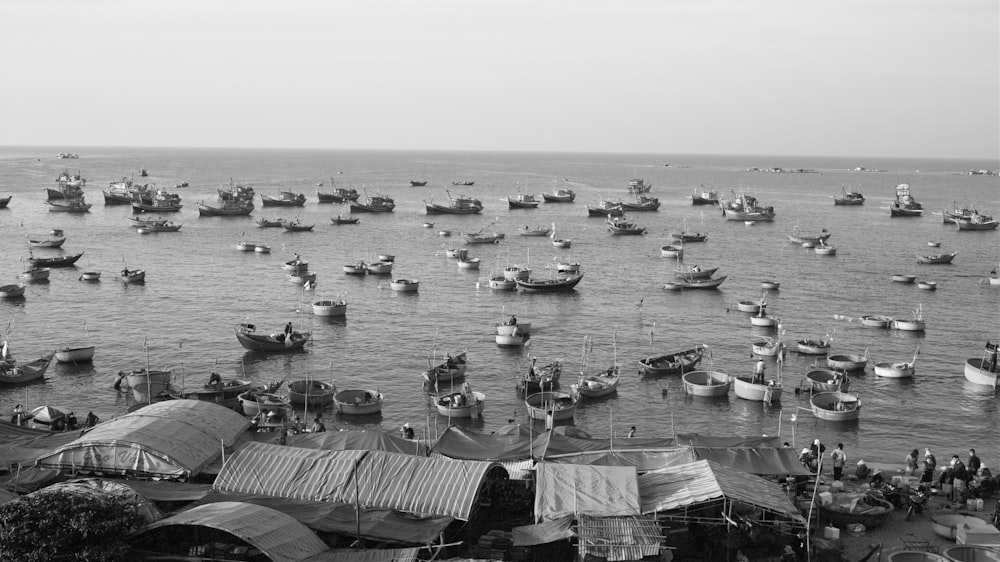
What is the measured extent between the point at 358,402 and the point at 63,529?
70.2 ft

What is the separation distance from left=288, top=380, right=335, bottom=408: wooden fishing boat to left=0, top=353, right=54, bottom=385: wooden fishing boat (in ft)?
46.8

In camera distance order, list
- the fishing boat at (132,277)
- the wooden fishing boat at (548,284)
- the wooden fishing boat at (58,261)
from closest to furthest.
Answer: the wooden fishing boat at (548,284) < the fishing boat at (132,277) < the wooden fishing boat at (58,261)

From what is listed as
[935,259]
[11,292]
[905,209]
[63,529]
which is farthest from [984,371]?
[905,209]

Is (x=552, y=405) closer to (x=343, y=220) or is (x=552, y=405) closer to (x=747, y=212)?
(x=343, y=220)

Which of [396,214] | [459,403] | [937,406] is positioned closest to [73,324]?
[459,403]

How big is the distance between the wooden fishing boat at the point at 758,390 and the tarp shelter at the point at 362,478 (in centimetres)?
2204

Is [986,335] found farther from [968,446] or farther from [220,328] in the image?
[220,328]

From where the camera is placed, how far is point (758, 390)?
1660 inches

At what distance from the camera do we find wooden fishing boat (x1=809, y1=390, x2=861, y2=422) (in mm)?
39531

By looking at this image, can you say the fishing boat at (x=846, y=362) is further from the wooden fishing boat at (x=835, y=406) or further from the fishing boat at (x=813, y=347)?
→ the wooden fishing boat at (x=835, y=406)

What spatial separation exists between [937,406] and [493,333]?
26.2m

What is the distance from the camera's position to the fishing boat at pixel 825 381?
43406mm

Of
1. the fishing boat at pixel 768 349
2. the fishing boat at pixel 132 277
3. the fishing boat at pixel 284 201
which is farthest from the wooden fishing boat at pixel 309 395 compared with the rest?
the fishing boat at pixel 284 201

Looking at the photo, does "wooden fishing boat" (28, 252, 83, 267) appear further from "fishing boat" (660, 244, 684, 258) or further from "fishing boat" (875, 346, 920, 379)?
"fishing boat" (875, 346, 920, 379)
